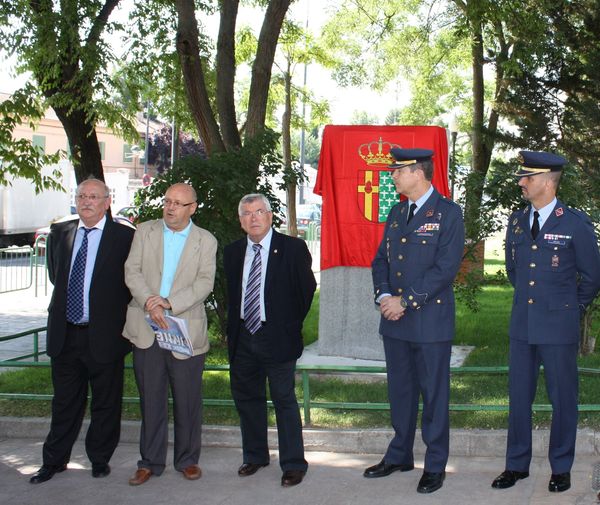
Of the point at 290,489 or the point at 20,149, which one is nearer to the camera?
the point at 290,489

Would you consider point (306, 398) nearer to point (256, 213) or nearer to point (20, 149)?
point (256, 213)

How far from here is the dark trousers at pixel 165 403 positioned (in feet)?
20.2

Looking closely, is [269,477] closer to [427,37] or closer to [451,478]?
[451,478]

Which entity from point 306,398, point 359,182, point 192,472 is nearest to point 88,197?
point 192,472

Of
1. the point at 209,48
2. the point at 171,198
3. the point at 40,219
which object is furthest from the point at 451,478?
the point at 40,219

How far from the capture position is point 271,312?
19.8 feet

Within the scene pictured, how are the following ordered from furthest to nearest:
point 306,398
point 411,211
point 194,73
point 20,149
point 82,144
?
point 194,73 < point 82,144 < point 20,149 < point 306,398 < point 411,211

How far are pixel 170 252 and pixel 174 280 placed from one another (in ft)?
0.69

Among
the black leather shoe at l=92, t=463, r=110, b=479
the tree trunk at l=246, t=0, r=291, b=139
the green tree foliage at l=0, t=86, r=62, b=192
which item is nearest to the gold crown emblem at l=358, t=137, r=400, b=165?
the green tree foliage at l=0, t=86, r=62, b=192

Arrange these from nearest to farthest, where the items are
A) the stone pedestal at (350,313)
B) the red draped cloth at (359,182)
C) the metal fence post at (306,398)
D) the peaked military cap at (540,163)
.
→ the peaked military cap at (540,163)
the metal fence post at (306,398)
the red draped cloth at (359,182)
the stone pedestal at (350,313)

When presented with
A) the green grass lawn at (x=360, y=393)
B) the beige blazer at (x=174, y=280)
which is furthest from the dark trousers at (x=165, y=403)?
the green grass lawn at (x=360, y=393)

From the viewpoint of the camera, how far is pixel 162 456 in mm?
6234

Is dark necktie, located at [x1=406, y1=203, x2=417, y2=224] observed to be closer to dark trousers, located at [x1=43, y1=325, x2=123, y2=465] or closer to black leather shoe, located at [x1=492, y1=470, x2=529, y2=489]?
black leather shoe, located at [x1=492, y1=470, x2=529, y2=489]

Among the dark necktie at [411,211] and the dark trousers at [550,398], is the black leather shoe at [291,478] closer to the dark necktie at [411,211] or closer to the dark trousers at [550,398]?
the dark trousers at [550,398]
